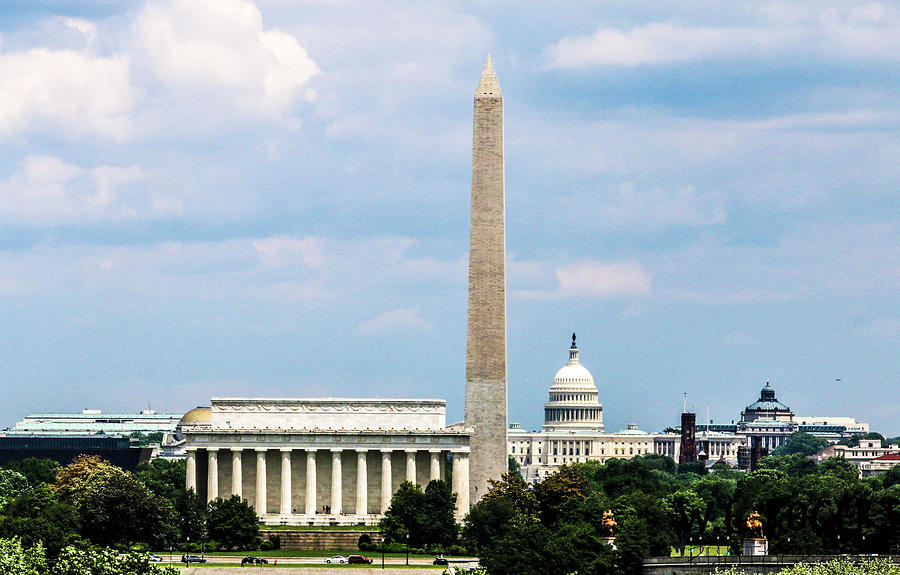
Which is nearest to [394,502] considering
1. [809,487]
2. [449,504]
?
[449,504]

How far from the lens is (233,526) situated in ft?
471

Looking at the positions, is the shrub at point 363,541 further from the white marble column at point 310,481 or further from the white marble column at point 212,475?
the white marble column at point 212,475

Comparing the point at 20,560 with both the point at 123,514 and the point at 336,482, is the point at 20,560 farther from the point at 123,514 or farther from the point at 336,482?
the point at 336,482

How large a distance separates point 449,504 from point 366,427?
21149 mm

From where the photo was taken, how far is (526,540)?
111m

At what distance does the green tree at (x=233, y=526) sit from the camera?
14262 centimetres

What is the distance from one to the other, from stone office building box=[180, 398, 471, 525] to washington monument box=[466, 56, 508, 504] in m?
8.77

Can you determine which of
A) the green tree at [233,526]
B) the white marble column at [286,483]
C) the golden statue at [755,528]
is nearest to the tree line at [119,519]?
the green tree at [233,526]

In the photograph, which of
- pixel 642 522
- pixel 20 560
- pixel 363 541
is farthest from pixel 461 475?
pixel 20 560

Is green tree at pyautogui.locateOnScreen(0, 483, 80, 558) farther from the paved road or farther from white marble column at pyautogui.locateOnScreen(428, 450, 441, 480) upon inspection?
white marble column at pyautogui.locateOnScreen(428, 450, 441, 480)

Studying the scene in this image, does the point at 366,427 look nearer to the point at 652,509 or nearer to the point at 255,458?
the point at 255,458

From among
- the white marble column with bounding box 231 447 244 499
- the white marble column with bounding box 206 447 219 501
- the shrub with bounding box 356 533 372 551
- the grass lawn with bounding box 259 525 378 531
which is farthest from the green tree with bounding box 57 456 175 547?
the white marble column with bounding box 231 447 244 499

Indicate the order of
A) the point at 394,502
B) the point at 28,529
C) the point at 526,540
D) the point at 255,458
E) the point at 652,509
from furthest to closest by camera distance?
the point at 255,458 < the point at 394,502 < the point at 652,509 < the point at 28,529 < the point at 526,540

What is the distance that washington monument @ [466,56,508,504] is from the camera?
15612 cm
